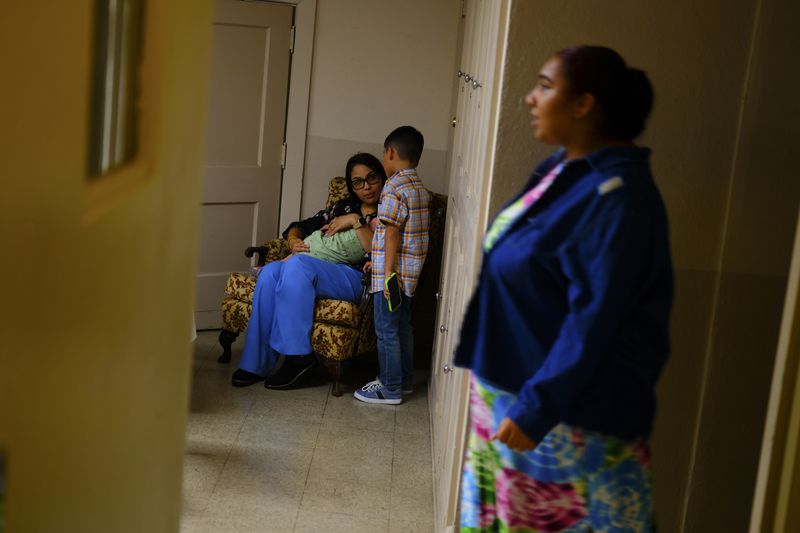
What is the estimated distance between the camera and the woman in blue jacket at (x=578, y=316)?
1.72 m

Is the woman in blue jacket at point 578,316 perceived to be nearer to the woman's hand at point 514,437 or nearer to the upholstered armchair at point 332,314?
the woman's hand at point 514,437

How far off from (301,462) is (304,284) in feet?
3.46

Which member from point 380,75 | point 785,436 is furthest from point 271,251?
point 785,436

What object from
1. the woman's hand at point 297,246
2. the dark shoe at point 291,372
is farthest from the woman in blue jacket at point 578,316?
the woman's hand at point 297,246

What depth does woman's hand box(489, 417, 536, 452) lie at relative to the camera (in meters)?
1.75

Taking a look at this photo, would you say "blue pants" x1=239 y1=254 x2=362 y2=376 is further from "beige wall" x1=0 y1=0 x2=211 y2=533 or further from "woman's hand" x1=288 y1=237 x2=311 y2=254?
"beige wall" x1=0 y1=0 x2=211 y2=533

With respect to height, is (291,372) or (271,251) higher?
(271,251)

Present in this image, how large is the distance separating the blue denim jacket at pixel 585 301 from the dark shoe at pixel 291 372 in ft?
9.77

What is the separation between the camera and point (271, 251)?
206 inches

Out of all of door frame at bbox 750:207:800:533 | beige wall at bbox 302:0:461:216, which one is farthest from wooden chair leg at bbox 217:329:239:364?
door frame at bbox 750:207:800:533

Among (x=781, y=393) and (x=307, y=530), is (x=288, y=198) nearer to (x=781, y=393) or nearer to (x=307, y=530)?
(x=307, y=530)

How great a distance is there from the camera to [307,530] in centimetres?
329

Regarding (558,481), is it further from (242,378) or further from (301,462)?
(242,378)

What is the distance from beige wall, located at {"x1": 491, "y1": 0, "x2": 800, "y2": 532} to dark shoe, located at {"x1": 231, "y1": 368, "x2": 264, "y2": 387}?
251 centimetres
